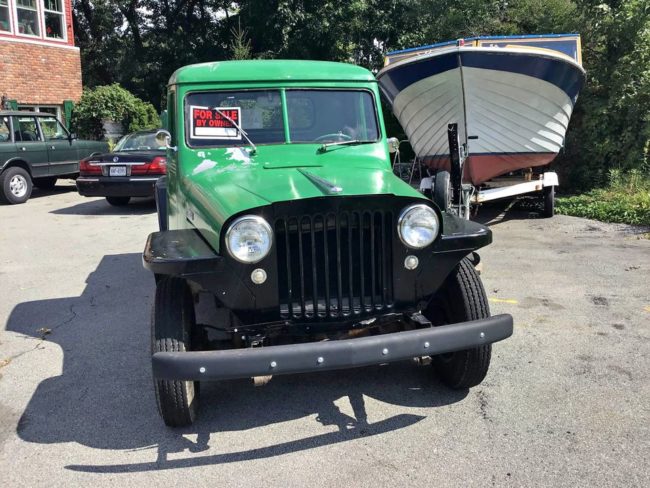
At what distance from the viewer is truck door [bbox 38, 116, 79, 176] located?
487 inches

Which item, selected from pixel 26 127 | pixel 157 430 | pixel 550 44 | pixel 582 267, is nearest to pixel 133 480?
pixel 157 430

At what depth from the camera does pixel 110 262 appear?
23.5 feet

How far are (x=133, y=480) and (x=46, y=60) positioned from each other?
56.3ft

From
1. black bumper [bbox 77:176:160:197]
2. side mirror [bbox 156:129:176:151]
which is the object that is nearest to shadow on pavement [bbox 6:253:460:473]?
side mirror [bbox 156:129:176:151]

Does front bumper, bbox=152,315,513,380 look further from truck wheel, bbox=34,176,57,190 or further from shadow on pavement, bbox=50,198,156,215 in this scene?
truck wheel, bbox=34,176,57,190

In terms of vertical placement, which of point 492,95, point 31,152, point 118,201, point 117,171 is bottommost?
point 118,201

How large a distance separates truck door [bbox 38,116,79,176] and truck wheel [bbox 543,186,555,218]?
9603 mm

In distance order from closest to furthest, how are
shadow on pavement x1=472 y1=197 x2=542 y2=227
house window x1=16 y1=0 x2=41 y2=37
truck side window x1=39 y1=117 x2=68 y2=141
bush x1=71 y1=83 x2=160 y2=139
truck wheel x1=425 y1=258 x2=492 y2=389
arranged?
truck wheel x1=425 y1=258 x2=492 y2=389 → shadow on pavement x1=472 y1=197 x2=542 y2=227 → truck side window x1=39 y1=117 x2=68 y2=141 → house window x1=16 y1=0 x2=41 y2=37 → bush x1=71 y1=83 x2=160 y2=139

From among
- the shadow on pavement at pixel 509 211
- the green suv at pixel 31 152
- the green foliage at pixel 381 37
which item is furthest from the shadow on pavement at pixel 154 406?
the green foliage at pixel 381 37

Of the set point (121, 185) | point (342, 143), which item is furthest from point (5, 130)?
point (342, 143)

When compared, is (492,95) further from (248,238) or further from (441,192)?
(248,238)

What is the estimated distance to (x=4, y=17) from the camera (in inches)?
639

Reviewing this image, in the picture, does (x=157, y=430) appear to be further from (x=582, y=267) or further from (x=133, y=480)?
(x=582, y=267)

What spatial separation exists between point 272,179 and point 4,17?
1622cm
